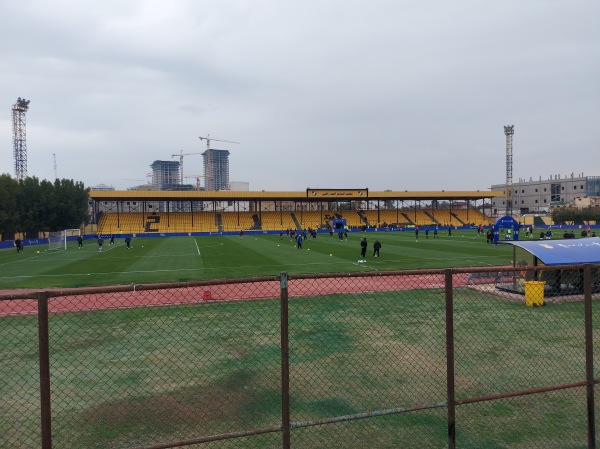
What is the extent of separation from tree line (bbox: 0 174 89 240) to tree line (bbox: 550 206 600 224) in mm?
90938

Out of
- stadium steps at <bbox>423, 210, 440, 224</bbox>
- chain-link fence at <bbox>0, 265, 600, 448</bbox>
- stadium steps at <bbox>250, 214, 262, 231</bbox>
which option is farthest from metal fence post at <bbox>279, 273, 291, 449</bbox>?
stadium steps at <bbox>423, 210, 440, 224</bbox>

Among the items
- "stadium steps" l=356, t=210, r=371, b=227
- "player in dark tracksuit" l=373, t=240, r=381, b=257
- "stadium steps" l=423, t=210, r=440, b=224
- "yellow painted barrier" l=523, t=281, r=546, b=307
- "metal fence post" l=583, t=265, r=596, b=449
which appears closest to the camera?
"metal fence post" l=583, t=265, r=596, b=449

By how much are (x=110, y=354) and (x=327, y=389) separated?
5624 mm

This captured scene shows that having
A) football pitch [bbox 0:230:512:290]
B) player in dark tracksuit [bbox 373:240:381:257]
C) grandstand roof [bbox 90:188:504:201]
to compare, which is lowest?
football pitch [bbox 0:230:512:290]

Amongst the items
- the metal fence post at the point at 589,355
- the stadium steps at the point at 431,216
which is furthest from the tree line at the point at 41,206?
the stadium steps at the point at 431,216

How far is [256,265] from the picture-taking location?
31.4 metres

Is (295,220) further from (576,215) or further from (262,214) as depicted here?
(576,215)

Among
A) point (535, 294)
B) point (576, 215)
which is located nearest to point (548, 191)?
point (576, 215)

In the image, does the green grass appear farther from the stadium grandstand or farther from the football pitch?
the stadium grandstand

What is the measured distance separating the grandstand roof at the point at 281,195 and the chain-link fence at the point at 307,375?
68.2 metres

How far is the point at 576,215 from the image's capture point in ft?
303

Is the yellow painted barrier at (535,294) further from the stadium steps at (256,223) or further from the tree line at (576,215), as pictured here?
the tree line at (576,215)

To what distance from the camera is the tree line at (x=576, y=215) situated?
299ft

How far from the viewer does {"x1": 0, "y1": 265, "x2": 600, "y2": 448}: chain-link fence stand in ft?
19.0
